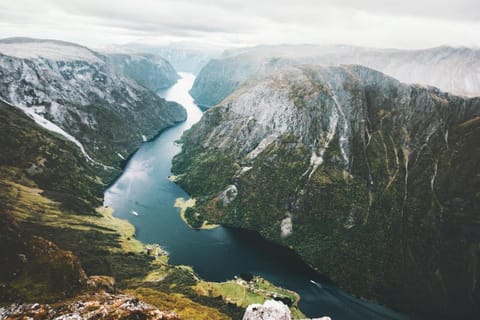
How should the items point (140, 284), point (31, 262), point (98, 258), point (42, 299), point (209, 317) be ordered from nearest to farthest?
point (42, 299) → point (31, 262) → point (209, 317) → point (140, 284) → point (98, 258)

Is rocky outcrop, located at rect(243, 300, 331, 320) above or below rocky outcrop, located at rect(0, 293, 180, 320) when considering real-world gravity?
above

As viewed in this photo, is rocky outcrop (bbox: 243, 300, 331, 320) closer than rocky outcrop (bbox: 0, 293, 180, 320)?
Yes

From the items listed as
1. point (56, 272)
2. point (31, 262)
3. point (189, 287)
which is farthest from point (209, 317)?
point (31, 262)

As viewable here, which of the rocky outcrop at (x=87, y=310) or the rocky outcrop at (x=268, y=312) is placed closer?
the rocky outcrop at (x=268, y=312)

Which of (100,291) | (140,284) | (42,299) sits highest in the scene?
(42,299)

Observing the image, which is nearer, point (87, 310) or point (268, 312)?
point (268, 312)

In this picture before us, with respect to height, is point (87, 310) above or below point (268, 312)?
below

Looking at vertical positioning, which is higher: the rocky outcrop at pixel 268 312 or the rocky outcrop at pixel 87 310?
the rocky outcrop at pixel 268 312

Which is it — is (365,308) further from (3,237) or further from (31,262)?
(3,237)
